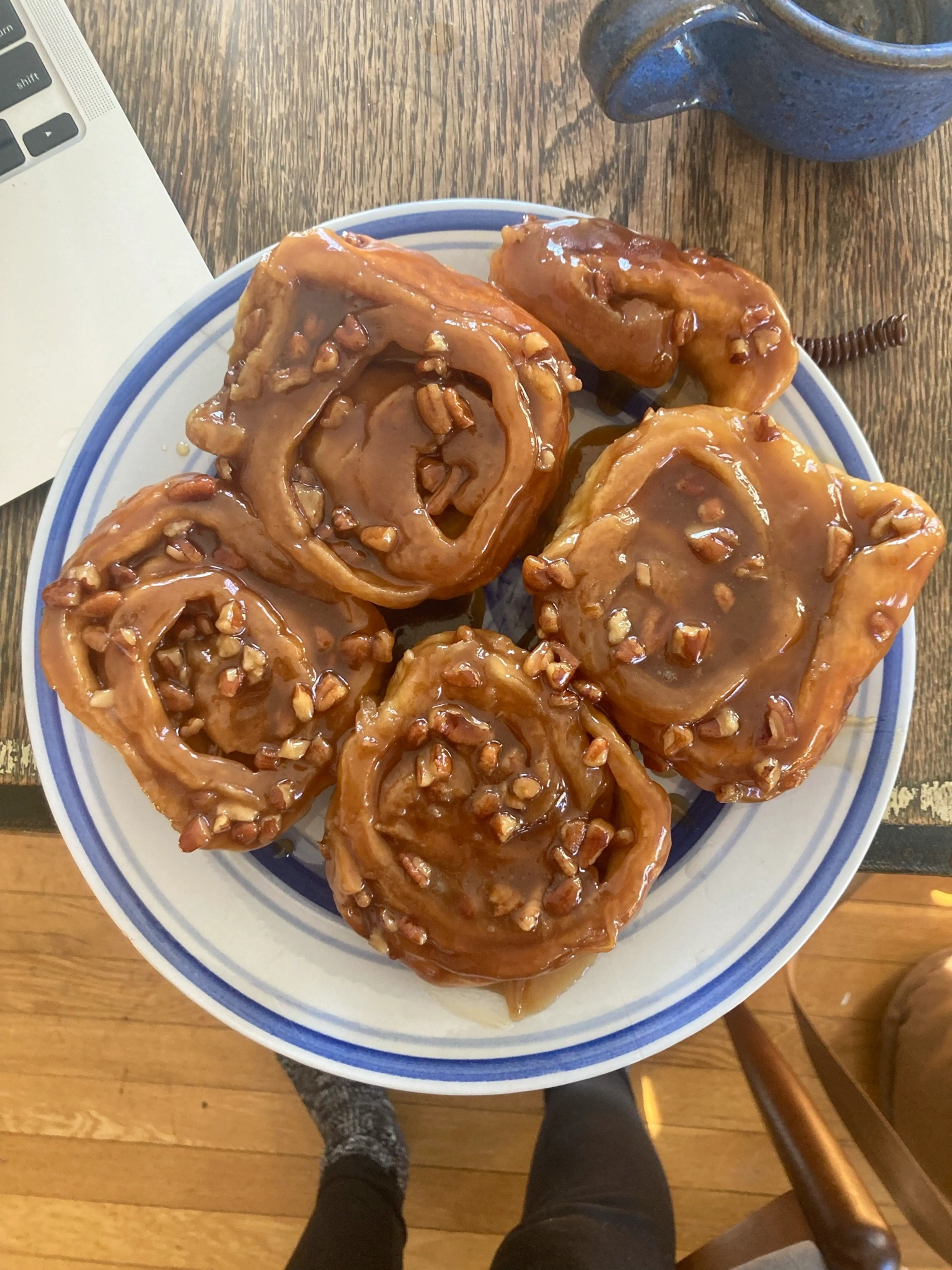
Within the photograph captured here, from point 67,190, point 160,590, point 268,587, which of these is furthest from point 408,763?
point 67,190

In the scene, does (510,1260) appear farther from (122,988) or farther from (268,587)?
(268,587)

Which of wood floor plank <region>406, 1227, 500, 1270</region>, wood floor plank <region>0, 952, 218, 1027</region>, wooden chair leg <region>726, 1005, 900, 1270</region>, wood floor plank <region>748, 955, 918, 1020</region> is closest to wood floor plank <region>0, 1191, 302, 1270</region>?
wood floor plank <region>406, 1227, 500, 1270</region>

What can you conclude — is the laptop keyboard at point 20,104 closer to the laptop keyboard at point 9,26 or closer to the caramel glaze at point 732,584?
the laptop keyboard at point 9,26

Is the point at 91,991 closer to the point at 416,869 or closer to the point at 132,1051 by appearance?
the point at 132,1051

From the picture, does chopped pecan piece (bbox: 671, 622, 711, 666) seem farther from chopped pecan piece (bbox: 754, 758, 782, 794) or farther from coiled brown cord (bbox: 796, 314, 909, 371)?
coiled brown cord (bbox: 796, 314, 909, 371)

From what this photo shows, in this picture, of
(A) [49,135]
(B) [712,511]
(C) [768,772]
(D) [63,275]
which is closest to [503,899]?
(C) [768,772]

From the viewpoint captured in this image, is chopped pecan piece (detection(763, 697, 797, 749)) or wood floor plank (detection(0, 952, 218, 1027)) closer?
chopped pecan piece (detection(763, 697, 797, 749))

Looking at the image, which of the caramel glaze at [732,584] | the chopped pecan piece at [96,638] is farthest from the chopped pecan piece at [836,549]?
the chopped pecan piece at [96,638]
